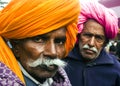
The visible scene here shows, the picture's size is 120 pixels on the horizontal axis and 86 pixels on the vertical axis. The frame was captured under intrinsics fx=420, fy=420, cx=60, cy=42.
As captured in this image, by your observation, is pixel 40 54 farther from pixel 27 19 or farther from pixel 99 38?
pixel 99 38

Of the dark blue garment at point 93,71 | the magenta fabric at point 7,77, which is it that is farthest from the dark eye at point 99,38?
the magenta fabric at point 7,77

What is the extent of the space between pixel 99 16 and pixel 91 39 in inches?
10.9

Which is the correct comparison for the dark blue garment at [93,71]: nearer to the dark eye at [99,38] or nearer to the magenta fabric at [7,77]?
the dark eye at [99,38]

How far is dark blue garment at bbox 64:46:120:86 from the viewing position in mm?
4792

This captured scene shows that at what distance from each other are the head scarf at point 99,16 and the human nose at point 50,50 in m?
1.68

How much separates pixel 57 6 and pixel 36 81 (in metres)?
0.56

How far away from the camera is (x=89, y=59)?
4770 mm

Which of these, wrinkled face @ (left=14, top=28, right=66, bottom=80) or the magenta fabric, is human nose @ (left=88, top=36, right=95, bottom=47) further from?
the magenta fabric

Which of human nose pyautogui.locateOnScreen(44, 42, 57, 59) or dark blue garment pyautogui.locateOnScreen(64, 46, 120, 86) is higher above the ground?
human nose pyautogui.locateOnScreen(44, 42, 57, 59)

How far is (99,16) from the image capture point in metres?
4.76

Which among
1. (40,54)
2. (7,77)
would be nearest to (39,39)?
(40,54)

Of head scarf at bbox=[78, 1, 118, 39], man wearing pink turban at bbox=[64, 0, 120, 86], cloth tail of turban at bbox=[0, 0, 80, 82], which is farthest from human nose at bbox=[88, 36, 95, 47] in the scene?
cloth tail of turban at bbox=[0, 0, 80, 82]

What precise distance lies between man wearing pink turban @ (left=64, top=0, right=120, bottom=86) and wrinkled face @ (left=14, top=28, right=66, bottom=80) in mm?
1674

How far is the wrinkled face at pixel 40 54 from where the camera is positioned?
2.99 m
